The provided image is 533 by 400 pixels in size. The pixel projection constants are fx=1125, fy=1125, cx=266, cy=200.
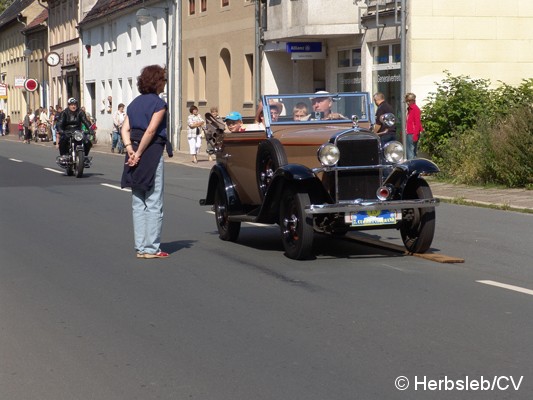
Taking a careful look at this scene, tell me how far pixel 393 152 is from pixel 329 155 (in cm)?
73

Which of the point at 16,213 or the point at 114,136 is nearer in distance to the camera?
the point at 16,213

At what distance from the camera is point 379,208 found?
35.6 feet

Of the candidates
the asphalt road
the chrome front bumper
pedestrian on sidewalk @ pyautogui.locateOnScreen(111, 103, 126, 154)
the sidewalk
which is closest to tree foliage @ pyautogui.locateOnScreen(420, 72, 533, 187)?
the sidewalk

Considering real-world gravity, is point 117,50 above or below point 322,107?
above

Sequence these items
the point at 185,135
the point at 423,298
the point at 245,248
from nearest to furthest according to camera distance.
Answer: the point at 423,298, the point at 245,248, the point at 185,135

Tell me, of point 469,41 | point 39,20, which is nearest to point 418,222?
point 469,41

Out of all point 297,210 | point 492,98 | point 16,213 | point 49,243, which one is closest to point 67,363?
point 297,210

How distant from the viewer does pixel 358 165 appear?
36.7 ft

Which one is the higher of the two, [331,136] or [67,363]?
[331,136]

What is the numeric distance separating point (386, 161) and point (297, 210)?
1.09 m

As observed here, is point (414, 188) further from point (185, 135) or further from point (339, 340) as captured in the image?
point (185, 135)

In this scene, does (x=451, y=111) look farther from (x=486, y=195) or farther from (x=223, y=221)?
(x=223, y=221)

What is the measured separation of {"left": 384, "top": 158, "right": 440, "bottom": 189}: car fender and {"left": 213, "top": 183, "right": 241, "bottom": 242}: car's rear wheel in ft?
7.27

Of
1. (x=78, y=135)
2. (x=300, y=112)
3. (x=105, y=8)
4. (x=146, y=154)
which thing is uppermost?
(x=105, y=8)
